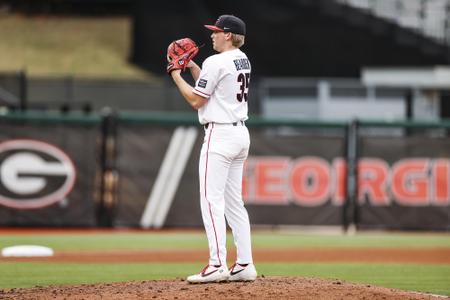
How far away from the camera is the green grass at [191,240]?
14031 millimetres

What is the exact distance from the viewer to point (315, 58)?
2725cm

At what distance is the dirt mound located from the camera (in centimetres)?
758

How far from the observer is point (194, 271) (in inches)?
410

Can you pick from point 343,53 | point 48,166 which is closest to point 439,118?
point 343,53

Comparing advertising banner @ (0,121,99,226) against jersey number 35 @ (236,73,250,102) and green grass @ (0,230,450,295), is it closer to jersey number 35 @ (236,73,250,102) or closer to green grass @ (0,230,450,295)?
green grass @ (0,230,450,295)

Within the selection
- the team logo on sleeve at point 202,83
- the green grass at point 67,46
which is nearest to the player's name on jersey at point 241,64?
the team logo on sleeve at point 202,83

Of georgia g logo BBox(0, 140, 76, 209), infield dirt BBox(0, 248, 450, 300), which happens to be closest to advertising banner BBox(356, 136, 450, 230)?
georgia g logo BBox(0, 140, 76, 209)

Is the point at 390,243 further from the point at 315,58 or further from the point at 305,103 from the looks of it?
the point at 315,58

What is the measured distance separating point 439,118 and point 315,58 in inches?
220

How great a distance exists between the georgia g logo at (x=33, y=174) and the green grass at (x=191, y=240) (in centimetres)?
116

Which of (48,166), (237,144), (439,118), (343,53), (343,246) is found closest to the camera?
(237,144)

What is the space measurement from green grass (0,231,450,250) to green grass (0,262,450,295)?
8.62 feet

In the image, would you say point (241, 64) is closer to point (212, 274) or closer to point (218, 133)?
point (218, 133)

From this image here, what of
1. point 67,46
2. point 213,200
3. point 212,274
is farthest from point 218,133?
point 67,46
